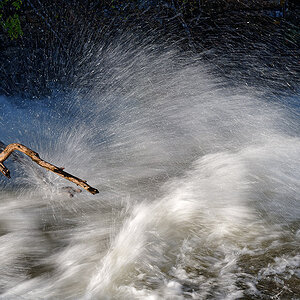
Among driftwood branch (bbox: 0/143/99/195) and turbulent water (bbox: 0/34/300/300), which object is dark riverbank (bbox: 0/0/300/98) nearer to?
turbulent water (bbox: 0/34/300/300)

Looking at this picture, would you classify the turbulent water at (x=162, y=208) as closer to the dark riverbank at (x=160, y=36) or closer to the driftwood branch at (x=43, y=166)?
the driftwood branch at (x=43, y=166)

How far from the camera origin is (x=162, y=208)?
3.55 metres

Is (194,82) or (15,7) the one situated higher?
(15,7)

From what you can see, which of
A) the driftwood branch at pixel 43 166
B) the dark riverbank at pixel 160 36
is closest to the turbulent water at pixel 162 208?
the driftwood branch at pixel 43 166

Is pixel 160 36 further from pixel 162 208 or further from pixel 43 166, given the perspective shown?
pixel 43 166

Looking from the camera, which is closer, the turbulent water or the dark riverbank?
the turbulent water

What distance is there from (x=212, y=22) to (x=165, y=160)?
594 cm

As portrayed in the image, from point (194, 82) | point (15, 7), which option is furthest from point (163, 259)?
point (15, 7)

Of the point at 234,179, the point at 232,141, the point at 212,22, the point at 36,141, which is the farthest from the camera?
the point at 212,22

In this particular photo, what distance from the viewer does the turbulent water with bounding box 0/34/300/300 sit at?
2.54m

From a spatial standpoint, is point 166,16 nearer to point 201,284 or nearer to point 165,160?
point 165,160

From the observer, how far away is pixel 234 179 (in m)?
3.99

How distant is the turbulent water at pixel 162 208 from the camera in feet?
8.33

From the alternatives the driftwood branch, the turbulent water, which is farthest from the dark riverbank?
the driftwood branch
